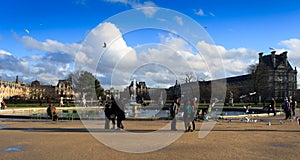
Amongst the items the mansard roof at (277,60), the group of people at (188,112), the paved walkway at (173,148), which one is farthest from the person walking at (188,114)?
the mansard roof at (277,60)

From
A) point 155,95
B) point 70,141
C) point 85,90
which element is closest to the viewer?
point 70,141

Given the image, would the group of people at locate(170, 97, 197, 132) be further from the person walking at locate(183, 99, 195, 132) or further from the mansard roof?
the mansard roof

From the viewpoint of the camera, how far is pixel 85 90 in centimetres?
7525

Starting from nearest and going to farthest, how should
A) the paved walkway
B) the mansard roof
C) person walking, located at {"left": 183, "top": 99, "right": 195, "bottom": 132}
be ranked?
1. the paved walkway
2. person walking, located at {"left": 183, "top": 99, "right": 195, "bottom": 132}
3. the mansard roof

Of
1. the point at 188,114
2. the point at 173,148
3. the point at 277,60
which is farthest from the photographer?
the point at 277,60

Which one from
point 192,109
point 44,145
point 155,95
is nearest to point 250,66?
point 155,95

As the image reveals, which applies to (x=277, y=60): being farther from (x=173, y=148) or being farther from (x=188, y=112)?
(x=173, y=148)

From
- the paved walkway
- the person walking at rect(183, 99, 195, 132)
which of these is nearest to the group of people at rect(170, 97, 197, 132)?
the person walking at rect(183, 99, 195, 132)

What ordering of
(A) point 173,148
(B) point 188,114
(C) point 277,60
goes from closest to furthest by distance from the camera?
(A) point 173,148
(B) point 188,114
(C) point 277,60

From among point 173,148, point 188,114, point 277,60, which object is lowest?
point 173,148

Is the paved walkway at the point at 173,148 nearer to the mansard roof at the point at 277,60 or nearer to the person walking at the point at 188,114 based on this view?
the person walking at the point at 188,114

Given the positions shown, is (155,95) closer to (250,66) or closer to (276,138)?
(250,66)

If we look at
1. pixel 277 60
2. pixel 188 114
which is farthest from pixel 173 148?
pixel 277 60

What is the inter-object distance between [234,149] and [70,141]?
5.99m
